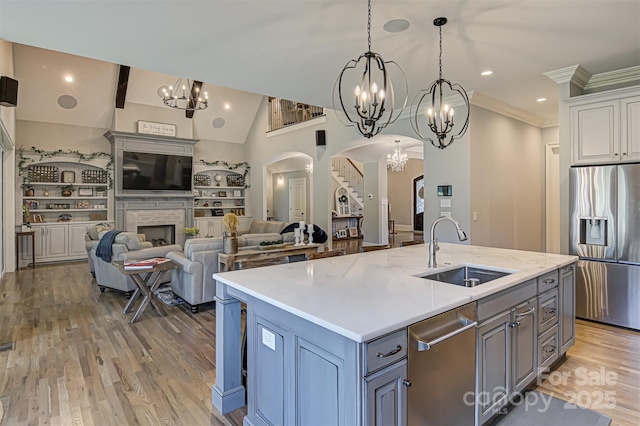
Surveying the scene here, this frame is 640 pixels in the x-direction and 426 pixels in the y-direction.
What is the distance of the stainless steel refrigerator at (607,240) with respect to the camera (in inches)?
150

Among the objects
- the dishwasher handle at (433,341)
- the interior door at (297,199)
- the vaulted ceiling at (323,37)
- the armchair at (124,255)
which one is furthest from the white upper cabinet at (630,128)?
the interior door at (297,199)

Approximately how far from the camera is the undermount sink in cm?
268

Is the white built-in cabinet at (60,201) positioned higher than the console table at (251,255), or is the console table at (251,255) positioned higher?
the white built-in cabinet at (60,201)

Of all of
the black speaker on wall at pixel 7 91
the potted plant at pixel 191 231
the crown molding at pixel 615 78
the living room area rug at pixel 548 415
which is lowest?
the living room area rug at pixel 548 415

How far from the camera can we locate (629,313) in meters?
3.86

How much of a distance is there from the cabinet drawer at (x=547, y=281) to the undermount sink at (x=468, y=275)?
0.25 m

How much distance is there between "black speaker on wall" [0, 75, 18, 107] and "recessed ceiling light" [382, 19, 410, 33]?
4.47 m

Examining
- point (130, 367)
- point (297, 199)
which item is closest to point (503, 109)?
point (130, 367)

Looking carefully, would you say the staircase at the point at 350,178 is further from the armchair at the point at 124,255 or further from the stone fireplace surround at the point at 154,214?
the armchair at the point at 124,255

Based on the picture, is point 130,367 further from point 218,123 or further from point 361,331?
point 218,123

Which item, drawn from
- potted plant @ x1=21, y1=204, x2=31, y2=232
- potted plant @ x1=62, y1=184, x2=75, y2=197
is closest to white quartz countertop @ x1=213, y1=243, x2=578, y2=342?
potted plant @ x1=21, y1=204, x2=31, y2=232

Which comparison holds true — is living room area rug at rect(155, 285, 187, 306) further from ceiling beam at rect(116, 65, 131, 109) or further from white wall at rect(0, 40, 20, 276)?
ceiling beam at rect(116, 65, 131, 109)

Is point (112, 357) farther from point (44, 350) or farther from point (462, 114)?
point (462, 114)

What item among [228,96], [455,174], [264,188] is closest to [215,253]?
[455,174]
